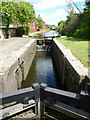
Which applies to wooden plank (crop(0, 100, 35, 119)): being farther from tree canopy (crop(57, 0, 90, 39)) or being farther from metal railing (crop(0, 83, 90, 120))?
tree canopy (crop(57, 0, 90, 39))

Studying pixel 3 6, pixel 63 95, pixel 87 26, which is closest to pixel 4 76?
pixel 63 95

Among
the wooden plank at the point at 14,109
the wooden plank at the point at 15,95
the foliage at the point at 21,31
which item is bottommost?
the wooden plank at the point at 14,109

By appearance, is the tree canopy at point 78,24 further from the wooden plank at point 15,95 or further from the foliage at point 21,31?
the wooden plank at point 15,95

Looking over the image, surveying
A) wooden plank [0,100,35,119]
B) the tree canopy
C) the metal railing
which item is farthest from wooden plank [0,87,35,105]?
the tree canopy

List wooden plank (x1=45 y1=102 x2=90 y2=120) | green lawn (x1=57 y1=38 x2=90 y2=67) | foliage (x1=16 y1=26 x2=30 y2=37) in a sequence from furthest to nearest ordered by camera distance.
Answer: foliage (x1=16 y1=26 x2=30 y2=37) < green lawn (x1=57 y1=38 x2=90 y2=67) < wooden plank (x1=45 y1=102 x2=90 y2=120)

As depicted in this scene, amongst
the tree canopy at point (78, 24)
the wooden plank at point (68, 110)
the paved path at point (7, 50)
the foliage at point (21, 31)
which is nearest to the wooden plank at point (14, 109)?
the wooden plank at point (68, 110)

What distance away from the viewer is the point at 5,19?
53.5 ft

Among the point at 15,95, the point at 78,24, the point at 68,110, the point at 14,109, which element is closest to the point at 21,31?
the point at 78,24

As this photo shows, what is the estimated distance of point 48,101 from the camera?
1.98 metres

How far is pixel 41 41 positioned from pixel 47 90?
52.2ft

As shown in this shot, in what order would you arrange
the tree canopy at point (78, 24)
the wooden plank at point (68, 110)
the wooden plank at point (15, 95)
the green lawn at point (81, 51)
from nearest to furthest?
the wooden plank at point (15, 95), the wooden plank at point (68, 110), the green lawn at point (81, 51), the tree canopy at point (78, 24)

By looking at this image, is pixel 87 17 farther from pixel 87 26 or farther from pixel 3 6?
pixel 3 6

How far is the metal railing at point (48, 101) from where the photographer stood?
1.74 metres

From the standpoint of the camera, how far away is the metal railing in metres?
1.74
